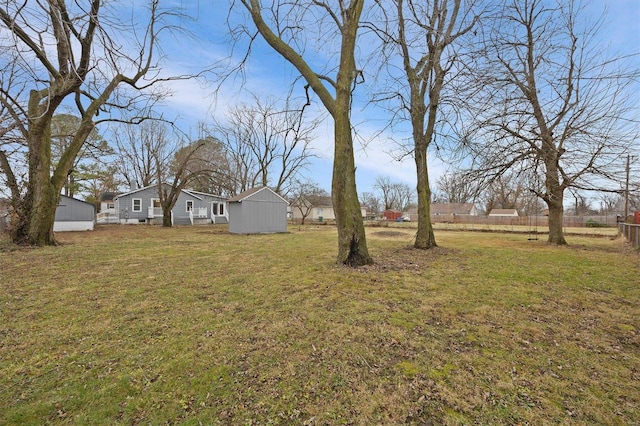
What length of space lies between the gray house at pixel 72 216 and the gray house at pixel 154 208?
7709mm

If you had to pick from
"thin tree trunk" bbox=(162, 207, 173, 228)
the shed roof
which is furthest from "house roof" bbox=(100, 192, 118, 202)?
the shed roof

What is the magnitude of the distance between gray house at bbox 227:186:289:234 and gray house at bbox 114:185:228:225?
11.0 m

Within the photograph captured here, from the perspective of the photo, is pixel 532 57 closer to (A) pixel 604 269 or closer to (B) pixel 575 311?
(A) pixel 604 269

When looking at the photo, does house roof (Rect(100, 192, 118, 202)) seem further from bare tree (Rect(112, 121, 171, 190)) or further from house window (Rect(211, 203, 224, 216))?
house window (Rect(211, 203, 224, 216))

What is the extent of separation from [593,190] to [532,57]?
5.16m

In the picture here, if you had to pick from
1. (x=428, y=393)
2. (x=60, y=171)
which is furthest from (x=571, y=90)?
(x=60, y=171)

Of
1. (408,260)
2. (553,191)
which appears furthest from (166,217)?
(553,191)

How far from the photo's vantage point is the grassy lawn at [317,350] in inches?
77.7

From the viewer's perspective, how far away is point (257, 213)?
17406 millimetres

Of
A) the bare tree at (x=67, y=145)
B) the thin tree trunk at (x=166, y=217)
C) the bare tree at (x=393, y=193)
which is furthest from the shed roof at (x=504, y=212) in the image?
the bare tree at (x=67, y=145)

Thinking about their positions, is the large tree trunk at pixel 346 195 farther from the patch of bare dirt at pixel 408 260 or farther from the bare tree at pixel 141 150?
the bare tree at pixel 141 150

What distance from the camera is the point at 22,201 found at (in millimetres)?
9445

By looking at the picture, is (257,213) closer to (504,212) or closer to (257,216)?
(257,216)

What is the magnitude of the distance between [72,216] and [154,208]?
28.4 ft
